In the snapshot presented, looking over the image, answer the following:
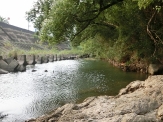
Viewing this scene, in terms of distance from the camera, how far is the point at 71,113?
23.8 feet

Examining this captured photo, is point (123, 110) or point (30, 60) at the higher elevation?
point (30, 60)

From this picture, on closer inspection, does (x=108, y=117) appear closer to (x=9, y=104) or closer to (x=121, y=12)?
(x=9, y=104)

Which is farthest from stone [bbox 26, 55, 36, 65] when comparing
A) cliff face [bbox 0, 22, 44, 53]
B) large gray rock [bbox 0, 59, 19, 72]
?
cliff face [bbox 0, 22, 44, 53]

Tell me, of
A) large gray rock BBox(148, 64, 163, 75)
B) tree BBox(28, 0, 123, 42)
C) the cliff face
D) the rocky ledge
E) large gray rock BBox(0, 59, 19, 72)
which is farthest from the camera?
the cliff face

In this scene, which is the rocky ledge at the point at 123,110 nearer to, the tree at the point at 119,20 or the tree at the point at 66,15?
the tree at the point at 119,20

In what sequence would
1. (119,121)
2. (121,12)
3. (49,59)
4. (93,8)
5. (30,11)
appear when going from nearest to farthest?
(119,121), (93,8), (121,12), (30,11), (49,59)

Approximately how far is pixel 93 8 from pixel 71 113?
11512 mm

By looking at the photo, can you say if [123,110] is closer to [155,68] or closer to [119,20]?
[155,68]

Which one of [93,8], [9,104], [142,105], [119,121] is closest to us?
[119,121]

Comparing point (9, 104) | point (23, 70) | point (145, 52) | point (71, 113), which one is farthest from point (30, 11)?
point (71, 113)

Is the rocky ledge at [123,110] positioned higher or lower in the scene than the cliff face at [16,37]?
lower

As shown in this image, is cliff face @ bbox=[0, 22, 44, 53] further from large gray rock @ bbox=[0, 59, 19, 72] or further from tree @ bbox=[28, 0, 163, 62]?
tree @ bbox=[28, 0, 163, 62]

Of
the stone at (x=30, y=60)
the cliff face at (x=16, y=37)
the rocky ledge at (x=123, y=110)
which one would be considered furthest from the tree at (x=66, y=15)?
the cliff face at (x=16, y=37)

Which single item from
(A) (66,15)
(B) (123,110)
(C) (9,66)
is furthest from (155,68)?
(C) (9,66)
